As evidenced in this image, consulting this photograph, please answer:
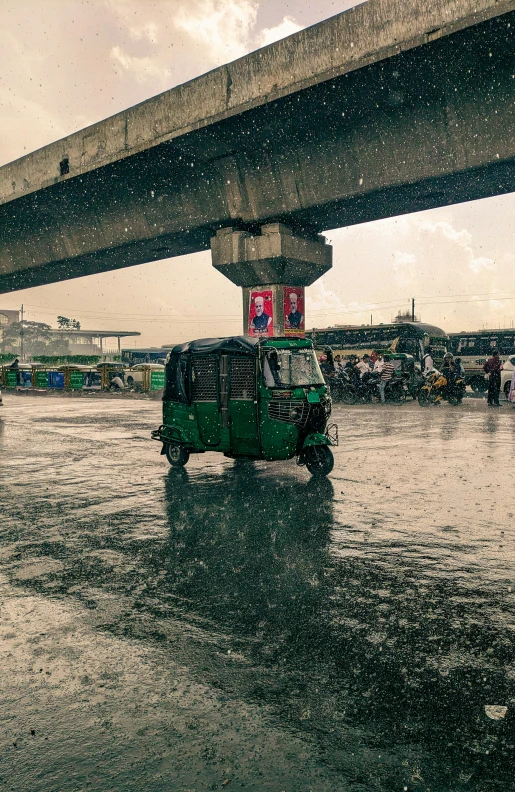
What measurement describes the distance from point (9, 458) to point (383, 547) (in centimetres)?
787

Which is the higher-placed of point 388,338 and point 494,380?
point 388,338

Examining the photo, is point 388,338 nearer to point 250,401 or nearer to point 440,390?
point 440,390

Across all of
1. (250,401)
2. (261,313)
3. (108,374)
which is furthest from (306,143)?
(108,374)

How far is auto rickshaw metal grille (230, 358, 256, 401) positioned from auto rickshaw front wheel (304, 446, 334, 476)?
1239 mm

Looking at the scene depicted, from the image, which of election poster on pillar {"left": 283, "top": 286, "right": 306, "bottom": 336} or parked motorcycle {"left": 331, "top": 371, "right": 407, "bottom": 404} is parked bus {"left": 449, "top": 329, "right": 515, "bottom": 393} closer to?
parked motorcycle {"left": 331, "top": 371, "right": 407, "bottom": 404}

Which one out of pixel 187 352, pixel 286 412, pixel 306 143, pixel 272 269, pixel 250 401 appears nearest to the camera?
pixel 286 412

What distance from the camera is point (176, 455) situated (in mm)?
10117

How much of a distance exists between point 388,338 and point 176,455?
30134 millimetres

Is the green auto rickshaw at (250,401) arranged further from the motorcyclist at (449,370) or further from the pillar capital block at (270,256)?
the motorcyclist at (449,370)

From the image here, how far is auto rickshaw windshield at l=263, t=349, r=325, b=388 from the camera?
9.05m

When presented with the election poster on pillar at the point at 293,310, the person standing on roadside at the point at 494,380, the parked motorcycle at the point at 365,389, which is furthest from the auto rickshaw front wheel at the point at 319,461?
the parked motorcycle at the point at 365,389

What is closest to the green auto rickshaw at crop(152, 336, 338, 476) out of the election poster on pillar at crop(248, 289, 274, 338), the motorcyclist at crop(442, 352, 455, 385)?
the election poster on pillar at crop(248, 289, 274, 338)

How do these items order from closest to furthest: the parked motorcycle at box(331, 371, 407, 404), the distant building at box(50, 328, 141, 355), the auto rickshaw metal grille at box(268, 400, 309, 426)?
the auto rickshaw metal grille at box(268, 400, 309, 426) → the parked motorcycle at box(331, 371, 407, 404) → the distant building at box(50, 328, 141, 355)

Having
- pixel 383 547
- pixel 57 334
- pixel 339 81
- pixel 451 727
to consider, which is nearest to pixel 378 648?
pixel 451 727
